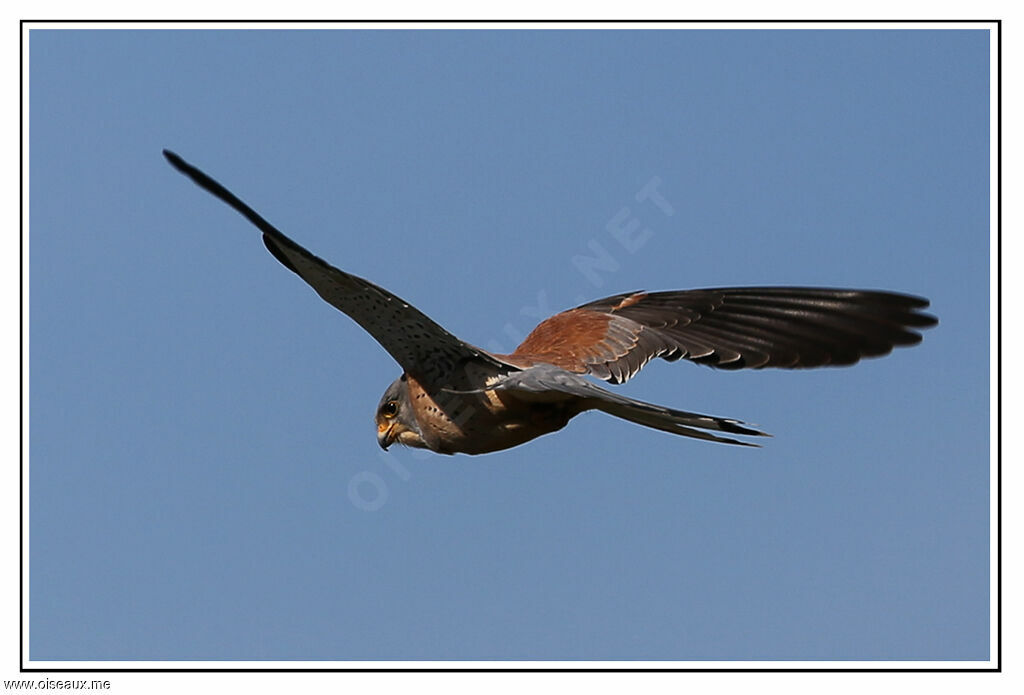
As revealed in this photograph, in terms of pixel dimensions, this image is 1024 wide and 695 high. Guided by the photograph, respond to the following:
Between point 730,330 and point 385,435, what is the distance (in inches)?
88.7

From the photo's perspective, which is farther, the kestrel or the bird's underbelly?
the bird's underbelly

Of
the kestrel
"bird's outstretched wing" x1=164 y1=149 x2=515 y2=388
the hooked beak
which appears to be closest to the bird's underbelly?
the kestrel

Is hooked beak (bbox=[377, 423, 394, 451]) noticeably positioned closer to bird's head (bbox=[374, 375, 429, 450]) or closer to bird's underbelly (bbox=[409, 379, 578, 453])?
bird's head (bbox=[374, 375, 429, 450])

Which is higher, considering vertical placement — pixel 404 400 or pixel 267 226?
pixel 267 226

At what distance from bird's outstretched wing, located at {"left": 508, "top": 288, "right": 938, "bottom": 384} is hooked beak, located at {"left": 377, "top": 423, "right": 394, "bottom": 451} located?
33.3 inches

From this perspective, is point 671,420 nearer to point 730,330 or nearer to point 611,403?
point 611,403

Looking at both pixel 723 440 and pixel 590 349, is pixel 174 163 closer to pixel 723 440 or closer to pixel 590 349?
pixel 723 440

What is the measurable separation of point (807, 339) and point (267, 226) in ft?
11.2

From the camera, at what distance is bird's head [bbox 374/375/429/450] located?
5664 mm

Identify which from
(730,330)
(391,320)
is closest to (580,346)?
(730,330)

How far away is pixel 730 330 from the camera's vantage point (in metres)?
6.59

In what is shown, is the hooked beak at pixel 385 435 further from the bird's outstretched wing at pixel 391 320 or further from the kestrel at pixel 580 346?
the bird's outstretched wing at pixel 391 320
